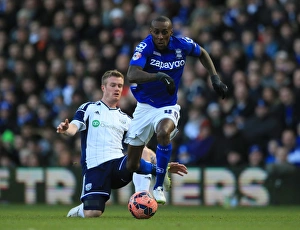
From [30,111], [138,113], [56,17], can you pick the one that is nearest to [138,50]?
[138,113]

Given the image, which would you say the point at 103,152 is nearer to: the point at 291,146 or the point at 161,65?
the point at 161,65

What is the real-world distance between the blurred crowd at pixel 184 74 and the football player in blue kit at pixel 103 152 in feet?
13.1

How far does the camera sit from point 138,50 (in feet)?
33.4

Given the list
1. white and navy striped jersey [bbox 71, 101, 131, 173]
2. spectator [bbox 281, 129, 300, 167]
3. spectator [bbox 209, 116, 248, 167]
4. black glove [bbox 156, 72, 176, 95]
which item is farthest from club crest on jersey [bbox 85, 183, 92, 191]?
spectator [bbox 209, 116, 248, 167]

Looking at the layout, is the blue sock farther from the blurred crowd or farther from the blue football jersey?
the blurred crowd

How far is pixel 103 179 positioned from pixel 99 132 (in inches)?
25.4

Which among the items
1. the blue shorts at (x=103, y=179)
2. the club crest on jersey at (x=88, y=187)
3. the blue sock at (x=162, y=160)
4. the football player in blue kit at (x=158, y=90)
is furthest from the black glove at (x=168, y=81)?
the club crest on jersey at (x=88, y=187)

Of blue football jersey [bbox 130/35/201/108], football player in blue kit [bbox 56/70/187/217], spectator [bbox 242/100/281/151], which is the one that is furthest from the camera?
spectator [bbox 242/100/281/151]

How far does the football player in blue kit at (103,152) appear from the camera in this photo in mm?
10594

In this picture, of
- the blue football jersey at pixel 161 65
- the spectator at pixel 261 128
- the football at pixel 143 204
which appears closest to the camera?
the football at pixel 143 204

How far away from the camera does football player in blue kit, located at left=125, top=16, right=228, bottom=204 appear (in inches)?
395

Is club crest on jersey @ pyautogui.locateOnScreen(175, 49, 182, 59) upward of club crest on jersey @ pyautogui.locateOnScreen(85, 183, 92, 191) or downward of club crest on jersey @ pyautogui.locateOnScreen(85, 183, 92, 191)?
upward

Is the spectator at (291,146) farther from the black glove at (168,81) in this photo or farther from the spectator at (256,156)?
the black glove at (168,81)

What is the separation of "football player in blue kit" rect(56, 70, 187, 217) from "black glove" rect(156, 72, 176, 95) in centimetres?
135
